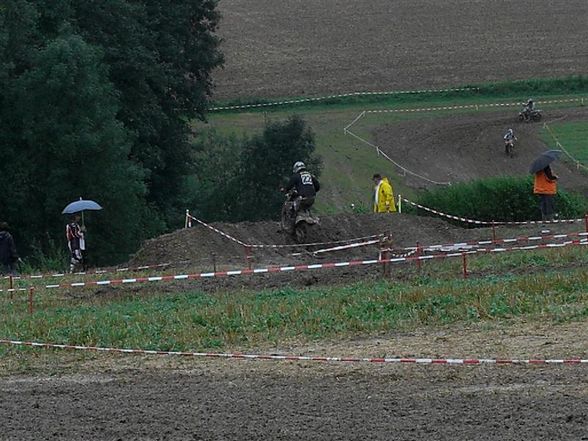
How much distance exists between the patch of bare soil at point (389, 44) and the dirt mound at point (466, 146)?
7.29m

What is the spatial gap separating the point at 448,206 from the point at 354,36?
123ft

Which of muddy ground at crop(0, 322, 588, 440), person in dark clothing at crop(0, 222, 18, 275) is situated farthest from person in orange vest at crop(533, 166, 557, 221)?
muddy ground at crop(0, 322, 588, 440)

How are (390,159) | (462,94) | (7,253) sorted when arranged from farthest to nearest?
(462,94) < (390,159) < (7,253)

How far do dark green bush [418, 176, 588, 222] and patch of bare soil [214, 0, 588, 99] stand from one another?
89.9 feet

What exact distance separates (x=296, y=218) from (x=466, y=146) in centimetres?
2623

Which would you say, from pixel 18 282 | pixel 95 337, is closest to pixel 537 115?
pixel 18 282

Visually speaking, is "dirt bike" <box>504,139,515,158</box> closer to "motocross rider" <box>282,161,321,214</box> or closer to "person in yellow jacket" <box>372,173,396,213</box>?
"person in yellow jacket" <box>372,173,396,213</box>

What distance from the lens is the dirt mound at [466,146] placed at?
50625 millimetres

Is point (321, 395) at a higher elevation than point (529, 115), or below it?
below

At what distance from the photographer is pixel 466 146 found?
2141 inches

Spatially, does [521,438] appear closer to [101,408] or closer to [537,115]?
[101,408]

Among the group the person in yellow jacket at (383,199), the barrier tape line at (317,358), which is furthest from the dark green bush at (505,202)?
the barrier tape line at (317,358)

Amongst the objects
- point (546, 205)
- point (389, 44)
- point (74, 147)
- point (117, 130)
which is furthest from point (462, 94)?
point (546, 205)

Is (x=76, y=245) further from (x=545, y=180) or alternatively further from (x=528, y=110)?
(x=528, y=110)
